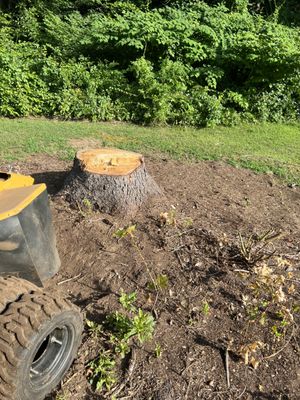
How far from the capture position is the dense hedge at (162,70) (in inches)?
328

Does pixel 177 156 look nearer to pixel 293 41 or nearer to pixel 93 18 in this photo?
pixel 293 41

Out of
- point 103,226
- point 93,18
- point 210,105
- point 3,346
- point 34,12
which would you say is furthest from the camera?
point 34,12

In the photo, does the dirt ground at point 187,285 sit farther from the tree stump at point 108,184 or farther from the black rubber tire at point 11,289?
the black rubber tire at point 11,289

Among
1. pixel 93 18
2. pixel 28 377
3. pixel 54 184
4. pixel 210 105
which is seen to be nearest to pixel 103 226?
pixel 54 184

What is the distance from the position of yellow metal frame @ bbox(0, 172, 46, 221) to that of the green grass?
3091 mm

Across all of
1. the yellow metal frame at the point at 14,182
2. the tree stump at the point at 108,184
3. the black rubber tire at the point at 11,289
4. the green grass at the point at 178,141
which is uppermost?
the yellow metal frame at the point at 14,182

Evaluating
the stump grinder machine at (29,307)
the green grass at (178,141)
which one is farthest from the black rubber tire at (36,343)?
the green grass at (178,141)

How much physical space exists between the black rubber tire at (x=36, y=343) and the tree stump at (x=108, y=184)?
1682 mm

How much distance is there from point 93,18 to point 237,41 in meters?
3.96

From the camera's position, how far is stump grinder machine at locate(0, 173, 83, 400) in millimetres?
2123

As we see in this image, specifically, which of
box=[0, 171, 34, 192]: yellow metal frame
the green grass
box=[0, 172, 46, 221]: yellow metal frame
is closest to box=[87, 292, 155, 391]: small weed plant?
box=[0, 172, 46, 221]: yellow metal frame

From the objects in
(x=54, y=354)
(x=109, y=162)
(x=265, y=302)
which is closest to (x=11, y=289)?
(x=54, y=354)

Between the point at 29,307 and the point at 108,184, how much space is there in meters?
1.97

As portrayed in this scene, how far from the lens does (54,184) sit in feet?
15.9
